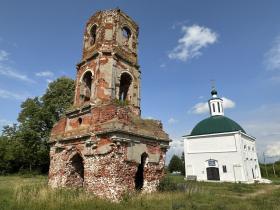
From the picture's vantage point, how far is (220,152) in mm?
27828

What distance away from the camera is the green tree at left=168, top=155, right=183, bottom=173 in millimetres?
53056

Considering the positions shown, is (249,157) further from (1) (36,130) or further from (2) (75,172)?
(1) (36,130)

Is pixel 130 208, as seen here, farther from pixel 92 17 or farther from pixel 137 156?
pixel 92 17

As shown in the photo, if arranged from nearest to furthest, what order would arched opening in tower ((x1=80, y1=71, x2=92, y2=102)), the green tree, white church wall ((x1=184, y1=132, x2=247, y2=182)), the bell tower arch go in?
1. the bell tower arch
2. arched opening in tower ((x1=80, y1=71, x2=92, y2=102))
3. white church wall ((x1=184, y1=132, x2=247, y2=182))
4. the green tree

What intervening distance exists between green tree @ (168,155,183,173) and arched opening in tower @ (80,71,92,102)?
43.5 metres

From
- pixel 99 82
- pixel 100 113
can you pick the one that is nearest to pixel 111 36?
pixel 99 82

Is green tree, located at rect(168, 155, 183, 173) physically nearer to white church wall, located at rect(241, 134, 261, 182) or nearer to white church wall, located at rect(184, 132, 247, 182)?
white church wall, located at rect(241, 134, 261, 182)

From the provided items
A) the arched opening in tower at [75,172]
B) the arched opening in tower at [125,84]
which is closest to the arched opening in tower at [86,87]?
the arched opening in tower at [125,84]

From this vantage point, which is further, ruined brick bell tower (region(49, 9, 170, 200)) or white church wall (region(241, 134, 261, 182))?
white church wall (region(241, 134, 261, 182))

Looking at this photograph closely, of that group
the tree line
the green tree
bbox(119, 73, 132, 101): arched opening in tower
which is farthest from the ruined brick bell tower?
the green tree

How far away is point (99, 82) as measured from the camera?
11312 millimetres

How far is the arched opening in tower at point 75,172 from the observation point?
11.6 meters

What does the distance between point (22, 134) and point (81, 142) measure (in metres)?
21.4

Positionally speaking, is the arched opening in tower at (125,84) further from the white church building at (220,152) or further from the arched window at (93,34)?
the white church building at (220,152)
